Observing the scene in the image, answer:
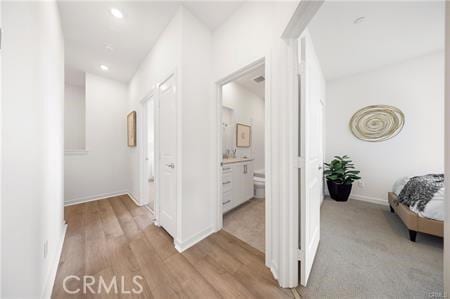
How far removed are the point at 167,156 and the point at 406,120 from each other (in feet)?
13.5

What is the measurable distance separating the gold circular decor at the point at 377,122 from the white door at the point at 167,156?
3.59 metres

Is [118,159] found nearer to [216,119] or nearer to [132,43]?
[132,43]

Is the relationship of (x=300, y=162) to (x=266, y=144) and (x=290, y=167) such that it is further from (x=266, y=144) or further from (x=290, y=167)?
(x=266, y=144)

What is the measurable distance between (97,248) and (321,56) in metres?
4.11

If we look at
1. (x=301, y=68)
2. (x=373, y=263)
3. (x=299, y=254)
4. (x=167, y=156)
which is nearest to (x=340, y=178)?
(x=373, y=263)

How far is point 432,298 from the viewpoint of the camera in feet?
3.47

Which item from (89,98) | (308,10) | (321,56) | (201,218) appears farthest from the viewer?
(89,98)

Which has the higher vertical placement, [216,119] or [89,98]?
[89,98]

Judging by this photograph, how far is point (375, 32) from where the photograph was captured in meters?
1.94

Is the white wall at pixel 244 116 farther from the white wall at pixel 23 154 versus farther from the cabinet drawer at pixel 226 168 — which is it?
the white wall at pixel 23 154

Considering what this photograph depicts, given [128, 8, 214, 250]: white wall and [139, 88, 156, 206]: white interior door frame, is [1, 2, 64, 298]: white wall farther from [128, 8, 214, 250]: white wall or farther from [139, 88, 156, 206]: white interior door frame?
[139, 88, 156, 206]: white interior door frame

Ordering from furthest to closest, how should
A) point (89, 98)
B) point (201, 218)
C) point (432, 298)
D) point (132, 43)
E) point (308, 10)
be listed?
point (89, 98) → point (132, 43) → point (201, 218) → point (432, 298) → point (308, 10)

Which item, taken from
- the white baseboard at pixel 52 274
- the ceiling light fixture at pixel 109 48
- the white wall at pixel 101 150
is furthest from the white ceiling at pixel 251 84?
the white baseboard at pixel 52 274

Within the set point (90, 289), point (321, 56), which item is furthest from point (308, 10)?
point (90, 289)
